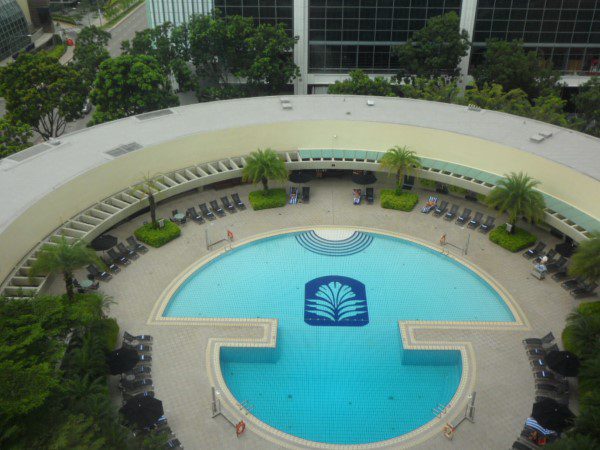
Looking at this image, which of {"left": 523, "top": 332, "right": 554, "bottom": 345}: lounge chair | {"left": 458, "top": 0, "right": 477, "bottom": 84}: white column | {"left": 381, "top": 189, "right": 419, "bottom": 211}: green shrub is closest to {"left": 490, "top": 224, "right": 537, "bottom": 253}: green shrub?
{"left": 381, "top": 189, "right": 419, "bottom": 211}: green shrub

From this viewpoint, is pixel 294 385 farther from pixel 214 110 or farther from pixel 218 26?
pixel 218 26

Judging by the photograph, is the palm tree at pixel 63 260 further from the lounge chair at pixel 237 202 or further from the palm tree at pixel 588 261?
the palm tree at pixel 588 261

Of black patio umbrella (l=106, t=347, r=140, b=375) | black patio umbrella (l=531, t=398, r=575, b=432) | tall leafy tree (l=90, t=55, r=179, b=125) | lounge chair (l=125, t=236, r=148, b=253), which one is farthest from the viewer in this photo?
tall leafy tree (l=90, t=55, r=179, b=125)

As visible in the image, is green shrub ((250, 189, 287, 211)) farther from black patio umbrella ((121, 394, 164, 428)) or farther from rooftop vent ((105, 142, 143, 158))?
black patio umbrella ((121, 394, 164, 428))

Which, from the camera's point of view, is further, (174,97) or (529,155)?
(174,97)

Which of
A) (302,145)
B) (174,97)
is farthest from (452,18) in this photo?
(174,97)

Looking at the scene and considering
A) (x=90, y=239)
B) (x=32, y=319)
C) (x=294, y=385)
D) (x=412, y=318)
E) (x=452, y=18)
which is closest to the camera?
(x=32, y=319)

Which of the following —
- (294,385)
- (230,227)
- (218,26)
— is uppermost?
(218,26)
